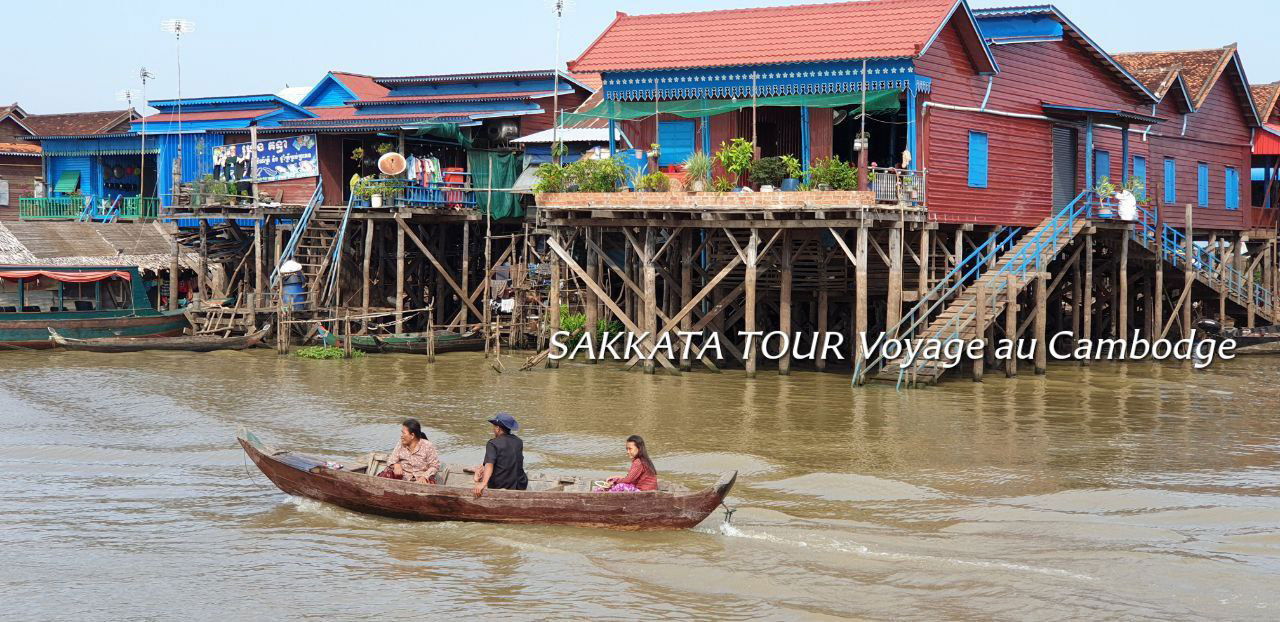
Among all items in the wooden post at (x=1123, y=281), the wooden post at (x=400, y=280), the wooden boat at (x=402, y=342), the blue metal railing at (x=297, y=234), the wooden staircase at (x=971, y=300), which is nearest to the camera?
the wooden staircase at (x=971, y=300)

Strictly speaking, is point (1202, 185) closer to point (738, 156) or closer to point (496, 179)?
point (738, 156)

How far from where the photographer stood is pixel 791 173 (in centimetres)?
2408

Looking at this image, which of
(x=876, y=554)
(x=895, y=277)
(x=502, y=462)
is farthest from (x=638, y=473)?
(x=895, y=277)

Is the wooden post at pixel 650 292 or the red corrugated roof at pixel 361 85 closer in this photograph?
the wooden post at pixel 650 292

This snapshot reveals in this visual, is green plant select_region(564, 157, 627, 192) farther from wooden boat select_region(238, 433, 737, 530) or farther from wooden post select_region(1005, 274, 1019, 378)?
wooden boat select_region(238, 433, 737, 530)

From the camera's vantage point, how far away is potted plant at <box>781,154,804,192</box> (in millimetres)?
24047

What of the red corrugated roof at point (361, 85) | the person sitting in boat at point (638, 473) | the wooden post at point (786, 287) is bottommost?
the person sitting in boat at point (638, 473)

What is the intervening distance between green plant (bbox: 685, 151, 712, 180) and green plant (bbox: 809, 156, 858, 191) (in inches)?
78.9

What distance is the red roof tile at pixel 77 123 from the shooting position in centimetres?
4272

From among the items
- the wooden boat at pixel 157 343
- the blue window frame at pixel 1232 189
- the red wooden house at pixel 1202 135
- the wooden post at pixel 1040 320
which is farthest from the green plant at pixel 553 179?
the blue window frame at pixel 1232 189

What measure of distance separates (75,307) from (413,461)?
71.1 feet

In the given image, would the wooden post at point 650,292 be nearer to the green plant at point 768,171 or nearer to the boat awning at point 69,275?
the green plant at point 768,171

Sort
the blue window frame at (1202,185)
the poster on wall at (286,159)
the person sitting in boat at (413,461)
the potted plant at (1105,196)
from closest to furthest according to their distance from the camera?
1. the person sitting in boat at (413,461)
2. the potted plant at (1105,196)
3. the poster on wall at (286,159)
4. the blue window frame at (1202,185)

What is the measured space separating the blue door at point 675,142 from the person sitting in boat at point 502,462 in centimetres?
1421
